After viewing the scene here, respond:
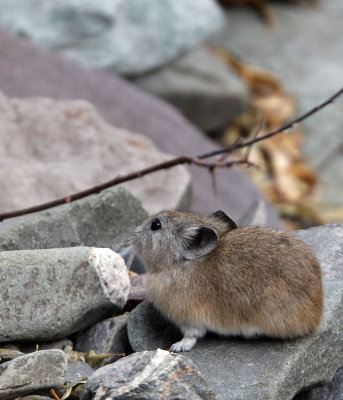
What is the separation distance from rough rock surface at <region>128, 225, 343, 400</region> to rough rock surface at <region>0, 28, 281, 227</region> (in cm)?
417

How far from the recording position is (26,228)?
446cm

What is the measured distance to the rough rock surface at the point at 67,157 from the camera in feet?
21.4

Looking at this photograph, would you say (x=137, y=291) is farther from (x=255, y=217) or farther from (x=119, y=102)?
(x=119, y=102)

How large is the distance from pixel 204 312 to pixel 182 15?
844 cm

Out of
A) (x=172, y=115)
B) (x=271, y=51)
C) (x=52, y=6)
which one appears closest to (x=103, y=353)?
(x=172, y=115)

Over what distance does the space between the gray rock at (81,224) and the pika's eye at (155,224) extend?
19.7 inches

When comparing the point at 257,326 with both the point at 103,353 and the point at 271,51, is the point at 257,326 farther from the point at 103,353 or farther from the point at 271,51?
the point at 271,51

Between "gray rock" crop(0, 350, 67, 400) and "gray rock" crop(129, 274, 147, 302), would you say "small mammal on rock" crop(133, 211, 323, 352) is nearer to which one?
"gray rock" crop(129, 274, 147, 302)

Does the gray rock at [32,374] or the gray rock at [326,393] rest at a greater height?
the gray rock at [32,374]

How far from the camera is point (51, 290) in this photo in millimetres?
3930

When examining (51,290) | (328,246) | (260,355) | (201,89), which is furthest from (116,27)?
(260,355)

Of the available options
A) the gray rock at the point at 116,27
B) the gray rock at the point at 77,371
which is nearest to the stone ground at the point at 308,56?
the gray rock at the point at 116,27

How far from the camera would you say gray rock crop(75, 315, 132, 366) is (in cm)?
417

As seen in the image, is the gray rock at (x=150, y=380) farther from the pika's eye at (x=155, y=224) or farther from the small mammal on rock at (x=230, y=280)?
the pika's eye at (x=155, y=224)
